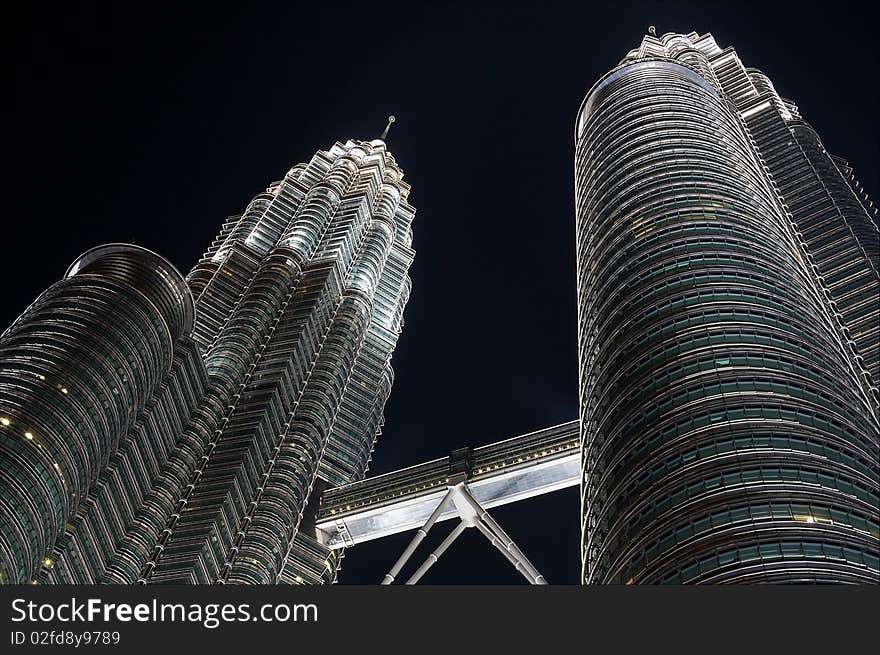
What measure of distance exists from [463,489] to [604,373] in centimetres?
2650

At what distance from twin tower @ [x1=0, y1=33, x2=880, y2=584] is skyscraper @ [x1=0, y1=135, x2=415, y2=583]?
0.22 meters

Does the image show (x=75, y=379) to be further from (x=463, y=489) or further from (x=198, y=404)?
(x=463, y=489)

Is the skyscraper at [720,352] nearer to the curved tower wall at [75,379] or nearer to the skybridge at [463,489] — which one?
the skybridge at [463,489]

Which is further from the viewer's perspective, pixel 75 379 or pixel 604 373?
pixel 75 379

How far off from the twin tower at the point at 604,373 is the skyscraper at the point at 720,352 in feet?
0.51

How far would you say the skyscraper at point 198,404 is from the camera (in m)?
73.9

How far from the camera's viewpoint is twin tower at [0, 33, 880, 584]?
49.2 meters

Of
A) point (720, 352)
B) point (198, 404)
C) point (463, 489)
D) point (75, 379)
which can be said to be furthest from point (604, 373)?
point (198, 404)

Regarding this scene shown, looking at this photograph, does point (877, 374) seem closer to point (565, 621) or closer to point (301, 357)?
point (565, 621)

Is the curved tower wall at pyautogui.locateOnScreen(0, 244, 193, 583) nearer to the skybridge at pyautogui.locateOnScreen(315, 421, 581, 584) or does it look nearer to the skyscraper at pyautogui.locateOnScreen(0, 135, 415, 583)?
the skyscraper at pyautogui.locateOnScreen(0, 135, 415, 583)

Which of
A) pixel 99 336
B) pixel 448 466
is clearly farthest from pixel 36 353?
pixel 448 466

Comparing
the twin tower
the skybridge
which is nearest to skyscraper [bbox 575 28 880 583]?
the twin tower

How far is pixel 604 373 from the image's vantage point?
61094mm

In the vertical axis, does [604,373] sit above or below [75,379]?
below
